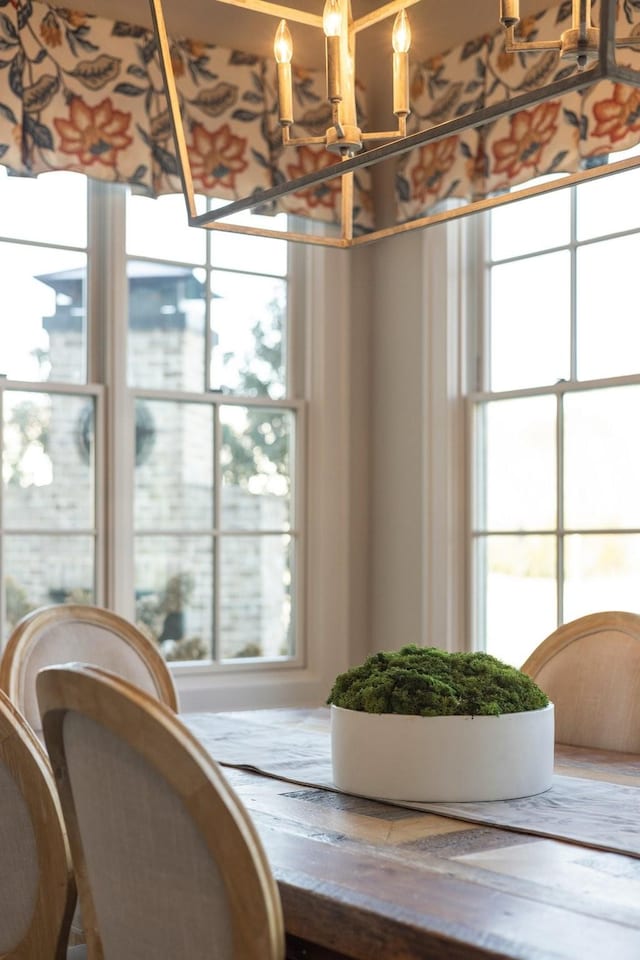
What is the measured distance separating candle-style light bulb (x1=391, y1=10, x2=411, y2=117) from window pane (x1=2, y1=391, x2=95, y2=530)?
73.5 inches

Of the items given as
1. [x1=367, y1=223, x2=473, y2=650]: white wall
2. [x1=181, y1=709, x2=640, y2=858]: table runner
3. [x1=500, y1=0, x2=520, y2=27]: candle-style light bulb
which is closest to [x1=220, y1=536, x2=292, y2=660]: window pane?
[x1=367, y1=223, x2=473, y2=650]: white wall

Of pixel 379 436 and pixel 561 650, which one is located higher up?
pixel 379 436

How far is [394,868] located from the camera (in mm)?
1430

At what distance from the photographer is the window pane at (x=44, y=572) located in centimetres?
350

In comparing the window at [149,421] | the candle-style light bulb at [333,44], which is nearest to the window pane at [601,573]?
the window at [149,421]

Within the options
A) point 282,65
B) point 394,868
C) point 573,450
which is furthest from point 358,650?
point 394,868

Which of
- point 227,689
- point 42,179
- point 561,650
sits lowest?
point 227,689

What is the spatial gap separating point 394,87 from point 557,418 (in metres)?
1.74

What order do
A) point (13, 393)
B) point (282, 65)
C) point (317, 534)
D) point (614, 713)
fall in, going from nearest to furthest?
point (282, 65) → point (614, 713) → point (13, 393) → point (317, 534)

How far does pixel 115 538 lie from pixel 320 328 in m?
1.01

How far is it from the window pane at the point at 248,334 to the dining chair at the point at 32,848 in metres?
2.37

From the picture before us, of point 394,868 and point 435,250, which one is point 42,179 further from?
point 394,868

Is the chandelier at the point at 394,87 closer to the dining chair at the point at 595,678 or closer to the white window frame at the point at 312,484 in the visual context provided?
the dining chair at the point at 595,678

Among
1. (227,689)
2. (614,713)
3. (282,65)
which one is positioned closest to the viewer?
(282,65)
